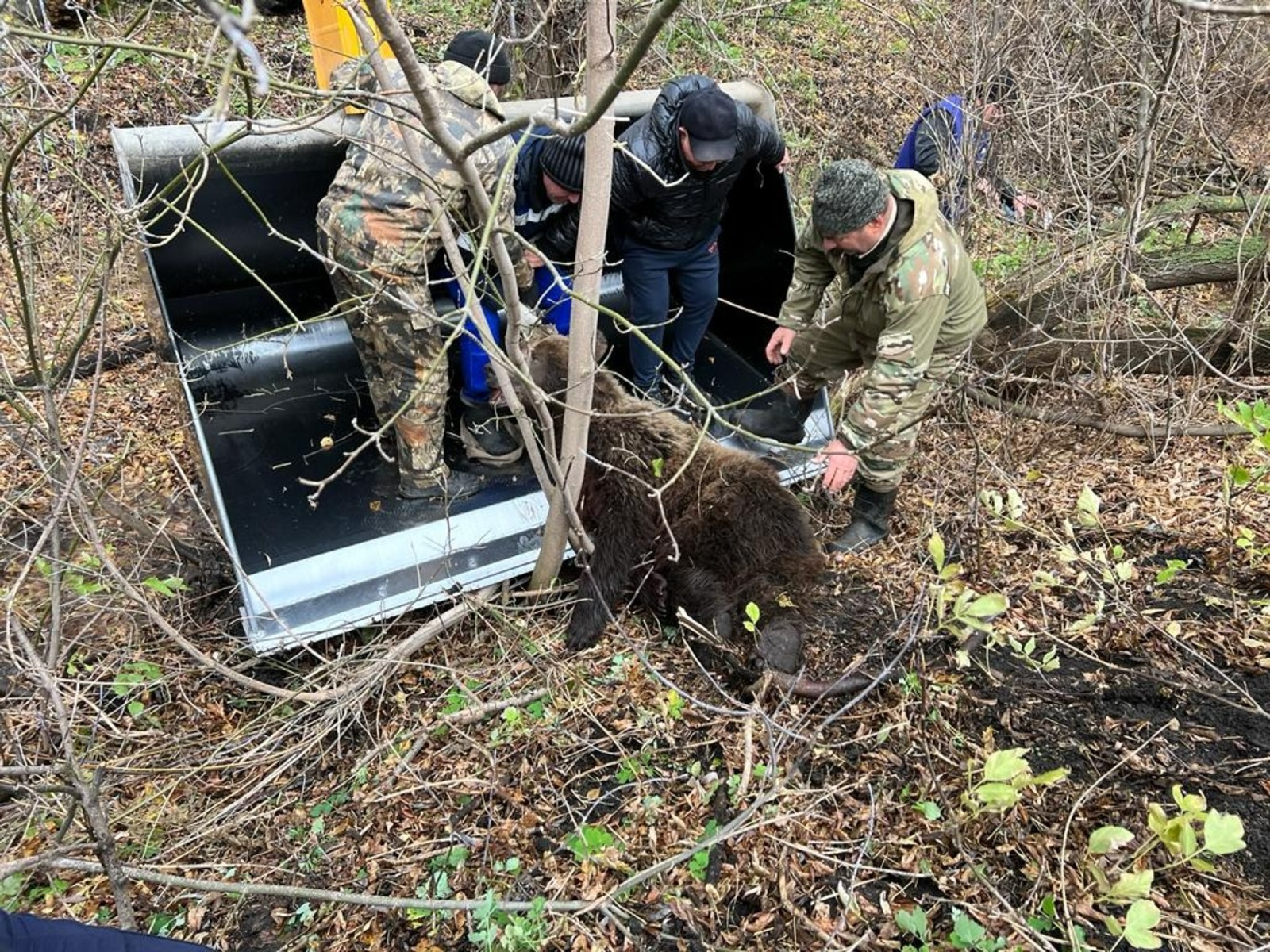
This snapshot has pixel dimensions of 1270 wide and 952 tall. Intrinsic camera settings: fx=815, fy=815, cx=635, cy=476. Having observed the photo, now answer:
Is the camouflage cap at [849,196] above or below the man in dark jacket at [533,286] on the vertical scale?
above

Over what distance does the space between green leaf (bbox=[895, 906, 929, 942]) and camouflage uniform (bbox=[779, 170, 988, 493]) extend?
6.35 feet

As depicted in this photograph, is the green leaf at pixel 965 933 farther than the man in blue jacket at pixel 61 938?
Yes

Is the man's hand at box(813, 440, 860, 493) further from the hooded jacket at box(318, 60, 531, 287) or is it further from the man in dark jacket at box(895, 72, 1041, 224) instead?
the man in dark jacket at box(895, 72, 1041, 224)

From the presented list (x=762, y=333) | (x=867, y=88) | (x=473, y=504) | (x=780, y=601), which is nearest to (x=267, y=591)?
(x=473, y=504)

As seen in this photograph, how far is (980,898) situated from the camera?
2471 millimetres

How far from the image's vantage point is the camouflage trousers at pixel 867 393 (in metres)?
3.95

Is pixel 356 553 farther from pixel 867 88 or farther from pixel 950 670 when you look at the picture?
pixel 867 88

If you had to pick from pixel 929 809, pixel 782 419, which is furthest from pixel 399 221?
pixel 929 809

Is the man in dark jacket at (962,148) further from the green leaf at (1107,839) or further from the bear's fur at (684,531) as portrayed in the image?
the green leaf at (1107,839)

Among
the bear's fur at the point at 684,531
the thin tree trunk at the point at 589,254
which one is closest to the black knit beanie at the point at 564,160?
the bear's fur at the point at 684,531

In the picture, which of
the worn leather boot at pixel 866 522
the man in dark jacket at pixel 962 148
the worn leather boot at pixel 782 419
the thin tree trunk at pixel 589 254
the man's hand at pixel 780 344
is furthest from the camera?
the man in dark jacket at pixel 962 148

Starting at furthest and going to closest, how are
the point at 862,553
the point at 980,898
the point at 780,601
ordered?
the point at 862,553 → the point at 780,601 → the point at 980,898

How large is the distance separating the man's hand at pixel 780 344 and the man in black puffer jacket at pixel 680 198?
0.50 m

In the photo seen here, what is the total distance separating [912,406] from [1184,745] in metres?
1.81
